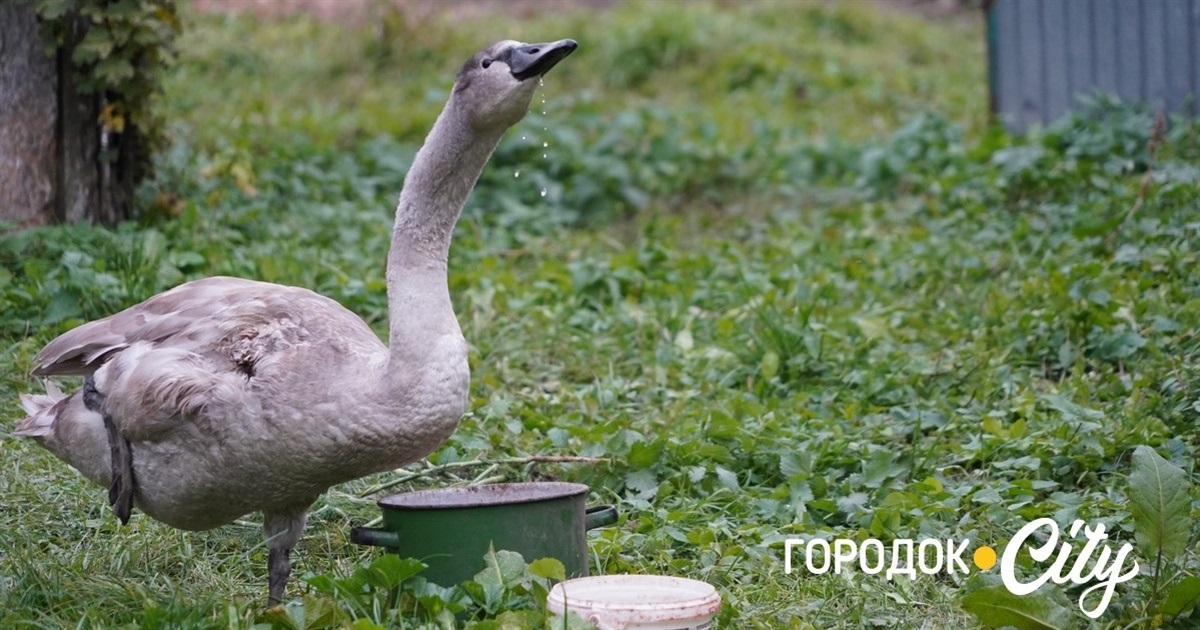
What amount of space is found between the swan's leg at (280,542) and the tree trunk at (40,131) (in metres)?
3.05

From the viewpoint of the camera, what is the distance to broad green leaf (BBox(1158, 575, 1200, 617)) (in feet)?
9.86

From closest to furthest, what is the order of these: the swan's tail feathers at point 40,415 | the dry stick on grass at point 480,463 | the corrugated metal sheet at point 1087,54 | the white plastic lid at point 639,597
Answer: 1. the white plastic lid at point 639,597
2. the swan's tail feathers at point 40,415
3. the dry stick on grass at point 480,463
4. the corrugated metal sheet at point 1087,54

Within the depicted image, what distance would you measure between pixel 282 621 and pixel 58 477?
5.39ft

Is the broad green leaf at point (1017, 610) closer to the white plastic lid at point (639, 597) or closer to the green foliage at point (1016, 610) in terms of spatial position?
the green foliage at point (1016, 610)

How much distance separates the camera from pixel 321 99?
10227mm

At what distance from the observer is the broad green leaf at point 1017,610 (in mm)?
3064

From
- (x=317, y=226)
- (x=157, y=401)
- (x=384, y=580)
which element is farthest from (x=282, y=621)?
(x=317, y=226)

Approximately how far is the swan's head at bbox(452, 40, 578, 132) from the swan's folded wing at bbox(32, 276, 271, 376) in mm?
846

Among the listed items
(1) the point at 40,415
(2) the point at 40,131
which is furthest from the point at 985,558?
(2) the point at 40,131

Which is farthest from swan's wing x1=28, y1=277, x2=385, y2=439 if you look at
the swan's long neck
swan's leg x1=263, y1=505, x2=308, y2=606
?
swan's leg x1=263, y1=505, x2=308, y2=606

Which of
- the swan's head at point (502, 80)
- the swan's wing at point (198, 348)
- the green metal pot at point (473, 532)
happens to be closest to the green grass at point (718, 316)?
the green metal pot at point (473, 532)

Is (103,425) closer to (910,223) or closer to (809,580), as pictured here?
(809,580)

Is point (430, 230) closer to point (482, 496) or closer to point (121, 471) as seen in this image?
point (482, 496)

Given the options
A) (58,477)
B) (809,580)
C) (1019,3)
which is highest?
(1019,3)
